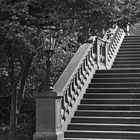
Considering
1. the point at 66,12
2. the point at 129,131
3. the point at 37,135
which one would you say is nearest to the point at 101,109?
the point at 129,131

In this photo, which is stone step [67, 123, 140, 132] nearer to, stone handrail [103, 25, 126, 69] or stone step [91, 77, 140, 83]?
stone step [91, 77, 140, 83]

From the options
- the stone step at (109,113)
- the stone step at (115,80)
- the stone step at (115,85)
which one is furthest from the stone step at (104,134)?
the stone step at (115,80)

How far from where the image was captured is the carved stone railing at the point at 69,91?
474 inches

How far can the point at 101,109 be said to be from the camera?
13.8 metres

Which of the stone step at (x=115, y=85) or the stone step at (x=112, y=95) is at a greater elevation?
the stone step at (x=115, y=85)

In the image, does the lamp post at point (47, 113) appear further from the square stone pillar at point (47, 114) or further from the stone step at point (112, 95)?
the stone step at point (112, 95)

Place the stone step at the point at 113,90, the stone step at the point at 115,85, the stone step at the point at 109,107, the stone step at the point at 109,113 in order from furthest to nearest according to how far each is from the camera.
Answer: the stone step at the point at 115,85, the stone step at the point at 113,90, the stone step at the point at 109,107, the stone step at the point at 109,113

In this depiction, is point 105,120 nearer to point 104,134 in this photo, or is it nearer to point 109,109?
point 109,109

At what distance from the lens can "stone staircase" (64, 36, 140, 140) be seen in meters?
12.5

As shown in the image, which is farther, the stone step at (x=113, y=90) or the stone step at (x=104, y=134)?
the stone step at (x=113, y=90)

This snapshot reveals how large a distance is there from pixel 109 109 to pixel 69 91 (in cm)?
132

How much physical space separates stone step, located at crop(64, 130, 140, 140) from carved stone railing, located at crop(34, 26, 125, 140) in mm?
299

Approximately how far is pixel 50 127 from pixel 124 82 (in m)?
4.02

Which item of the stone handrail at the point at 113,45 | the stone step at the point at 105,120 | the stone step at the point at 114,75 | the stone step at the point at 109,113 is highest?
the stone handrail at the point at 113,45
